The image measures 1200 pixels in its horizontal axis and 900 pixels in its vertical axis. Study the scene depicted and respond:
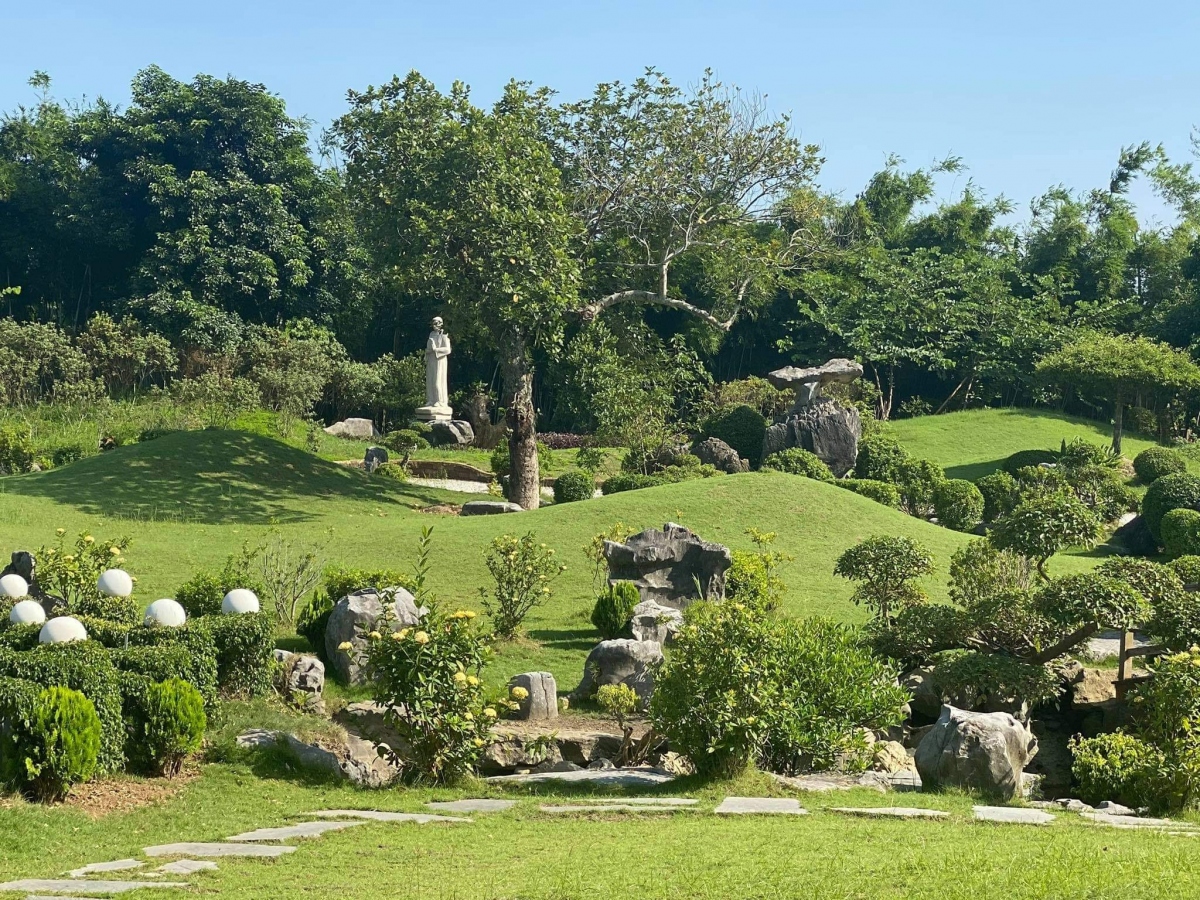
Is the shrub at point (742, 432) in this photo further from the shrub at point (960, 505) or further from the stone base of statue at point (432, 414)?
the stone base of statue at point (432, 414)

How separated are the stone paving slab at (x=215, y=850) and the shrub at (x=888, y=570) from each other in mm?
9475

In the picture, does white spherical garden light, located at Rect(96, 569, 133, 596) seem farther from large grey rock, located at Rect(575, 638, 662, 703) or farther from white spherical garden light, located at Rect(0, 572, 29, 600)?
large grey rock, located at Rect(575, 638, 662, 703)

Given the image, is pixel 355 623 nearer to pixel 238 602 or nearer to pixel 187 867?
pixel 238 602

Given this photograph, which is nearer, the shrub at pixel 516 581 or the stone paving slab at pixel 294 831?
the stone paving slab at pixel 294 831

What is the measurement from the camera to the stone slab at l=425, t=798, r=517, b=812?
9.17 metres

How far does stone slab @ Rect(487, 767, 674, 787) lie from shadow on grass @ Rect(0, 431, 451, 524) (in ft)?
37.6

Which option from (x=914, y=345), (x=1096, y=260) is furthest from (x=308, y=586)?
(x=1096, y=260)

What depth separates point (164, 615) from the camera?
11.6 meters

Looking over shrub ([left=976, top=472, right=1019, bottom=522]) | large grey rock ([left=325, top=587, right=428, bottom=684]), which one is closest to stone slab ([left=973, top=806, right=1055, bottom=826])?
large grey rock ([left=325, top=587, right=428, bottom=684])

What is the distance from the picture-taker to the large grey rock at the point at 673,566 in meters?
16.8

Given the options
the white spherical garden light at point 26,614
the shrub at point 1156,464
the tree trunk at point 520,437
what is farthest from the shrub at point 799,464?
the white spherical garden light at point 26,614

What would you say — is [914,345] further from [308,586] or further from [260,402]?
[308,586]

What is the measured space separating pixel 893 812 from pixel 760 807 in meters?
0.85

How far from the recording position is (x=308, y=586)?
15.7 metres
